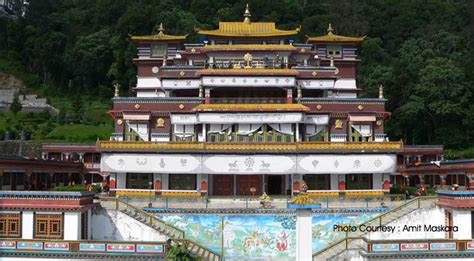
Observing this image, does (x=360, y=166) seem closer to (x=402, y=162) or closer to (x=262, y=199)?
(x=262, y=199)

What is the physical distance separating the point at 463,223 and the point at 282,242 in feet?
29.8

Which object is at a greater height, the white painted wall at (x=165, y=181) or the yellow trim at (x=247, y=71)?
the yellow trim at (x=247, y=71)

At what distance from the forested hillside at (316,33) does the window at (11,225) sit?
44.7m

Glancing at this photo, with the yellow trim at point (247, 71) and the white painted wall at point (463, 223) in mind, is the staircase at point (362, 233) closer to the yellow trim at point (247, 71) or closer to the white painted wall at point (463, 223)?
the white painted wall at point (463, 223)

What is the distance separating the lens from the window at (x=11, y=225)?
30.1 metres

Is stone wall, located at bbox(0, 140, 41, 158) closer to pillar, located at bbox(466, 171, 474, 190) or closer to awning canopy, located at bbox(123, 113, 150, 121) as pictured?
awning canopy, located at bbox(123, 113, 150, 121)

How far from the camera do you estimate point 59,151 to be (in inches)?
2237

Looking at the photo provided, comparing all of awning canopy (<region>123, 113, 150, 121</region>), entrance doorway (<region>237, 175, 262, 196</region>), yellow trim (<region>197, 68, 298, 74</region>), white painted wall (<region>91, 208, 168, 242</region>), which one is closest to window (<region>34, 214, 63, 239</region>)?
white painted wall (<region>91, 208, 168, 242</region>)

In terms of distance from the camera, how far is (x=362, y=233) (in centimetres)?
3212

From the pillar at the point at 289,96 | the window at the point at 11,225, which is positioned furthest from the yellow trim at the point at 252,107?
the window at the point at 11,225

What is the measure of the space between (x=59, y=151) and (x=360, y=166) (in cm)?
2891

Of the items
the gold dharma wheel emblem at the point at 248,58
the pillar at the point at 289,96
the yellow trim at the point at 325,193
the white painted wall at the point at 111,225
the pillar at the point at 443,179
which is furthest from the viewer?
the gold dharma wheel emblem at the point at 248,58

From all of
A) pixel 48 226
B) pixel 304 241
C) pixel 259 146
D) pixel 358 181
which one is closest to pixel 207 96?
pixel 259 146

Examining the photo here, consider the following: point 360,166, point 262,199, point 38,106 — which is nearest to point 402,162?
point 360,166
